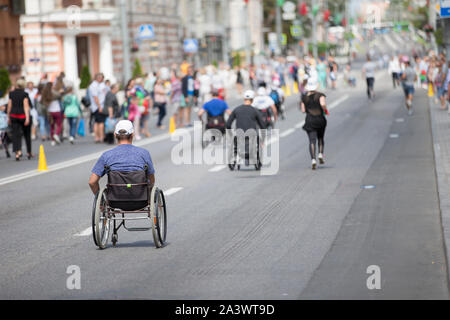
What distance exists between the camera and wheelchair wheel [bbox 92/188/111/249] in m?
11.0

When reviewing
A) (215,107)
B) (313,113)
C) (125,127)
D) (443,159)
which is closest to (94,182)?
(125,127)

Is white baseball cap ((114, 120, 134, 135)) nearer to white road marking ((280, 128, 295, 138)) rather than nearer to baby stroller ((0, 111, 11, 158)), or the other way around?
baby stroller ((0, 111, 11, 158))

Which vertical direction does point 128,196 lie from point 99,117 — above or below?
above

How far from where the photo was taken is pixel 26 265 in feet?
35.1

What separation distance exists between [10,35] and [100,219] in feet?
124

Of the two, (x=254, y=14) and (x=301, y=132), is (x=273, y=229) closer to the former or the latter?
(x=301, y=132)

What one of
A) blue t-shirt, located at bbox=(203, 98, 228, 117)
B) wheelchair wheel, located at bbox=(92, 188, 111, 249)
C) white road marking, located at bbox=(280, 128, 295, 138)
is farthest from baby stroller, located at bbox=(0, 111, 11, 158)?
wheelchair wheel, located at bbox=(92, 188, 111, 249)

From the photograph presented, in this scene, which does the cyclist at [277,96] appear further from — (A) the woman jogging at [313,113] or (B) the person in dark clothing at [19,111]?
(A) the woman jogging at [313,113]

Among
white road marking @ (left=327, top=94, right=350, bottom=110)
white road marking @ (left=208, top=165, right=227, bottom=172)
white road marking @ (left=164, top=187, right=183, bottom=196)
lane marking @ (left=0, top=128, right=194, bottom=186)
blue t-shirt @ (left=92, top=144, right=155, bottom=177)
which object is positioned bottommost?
white road marking @ (left=327, top=94, right=350, bottom=110)

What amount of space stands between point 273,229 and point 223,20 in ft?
258

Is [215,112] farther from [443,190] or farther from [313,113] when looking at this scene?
[443,190]

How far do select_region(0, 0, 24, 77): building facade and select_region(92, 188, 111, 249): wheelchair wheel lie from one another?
35.9 m

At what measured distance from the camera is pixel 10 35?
47.6 meters
